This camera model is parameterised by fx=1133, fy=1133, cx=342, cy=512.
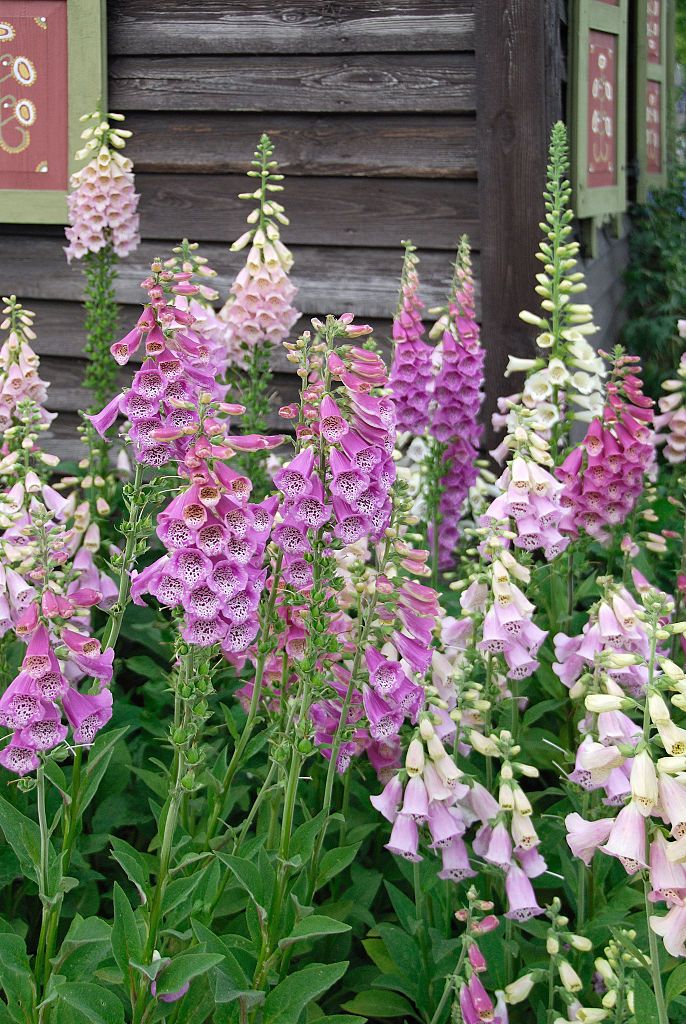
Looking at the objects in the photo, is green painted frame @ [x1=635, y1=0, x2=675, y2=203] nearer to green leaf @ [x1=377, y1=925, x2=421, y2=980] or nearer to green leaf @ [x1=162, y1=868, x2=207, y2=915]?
green leaf @ [x1=377, y1=925, x2=421, y2=980]

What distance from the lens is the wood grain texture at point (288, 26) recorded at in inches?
183

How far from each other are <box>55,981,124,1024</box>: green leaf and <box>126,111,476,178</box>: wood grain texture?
3.74 m

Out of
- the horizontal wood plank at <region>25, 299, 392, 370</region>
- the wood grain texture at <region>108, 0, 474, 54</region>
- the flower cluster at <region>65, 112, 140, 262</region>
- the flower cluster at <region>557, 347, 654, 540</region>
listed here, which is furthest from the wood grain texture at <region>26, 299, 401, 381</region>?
the flower cluster at <region>557, 347, 654, 540</region>

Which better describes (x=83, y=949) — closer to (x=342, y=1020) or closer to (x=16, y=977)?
(x=16, y=977)

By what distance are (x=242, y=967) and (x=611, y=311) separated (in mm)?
5683

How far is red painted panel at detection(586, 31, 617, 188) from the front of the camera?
17.2 feet

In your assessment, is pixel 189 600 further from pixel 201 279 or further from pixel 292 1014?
pixel 201 279

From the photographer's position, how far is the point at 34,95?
5293 millimetres

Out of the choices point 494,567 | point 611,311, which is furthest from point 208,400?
point 611,311

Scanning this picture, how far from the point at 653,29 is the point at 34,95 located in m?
4.33

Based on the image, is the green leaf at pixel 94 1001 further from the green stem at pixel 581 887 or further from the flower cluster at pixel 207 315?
the flower cluster at pixel 207 315

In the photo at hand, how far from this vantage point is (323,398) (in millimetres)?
1880

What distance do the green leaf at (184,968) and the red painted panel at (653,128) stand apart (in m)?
6.59

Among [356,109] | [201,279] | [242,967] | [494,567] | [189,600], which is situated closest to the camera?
[189,600]
